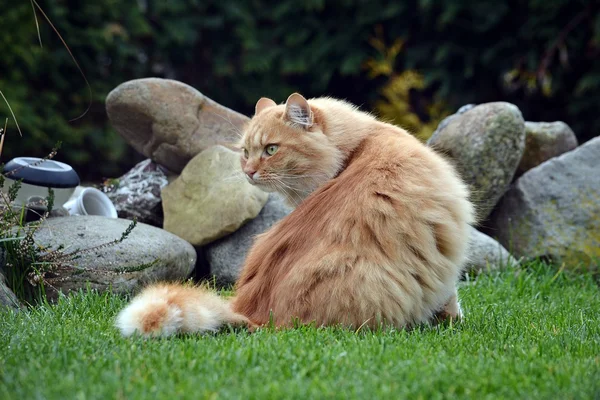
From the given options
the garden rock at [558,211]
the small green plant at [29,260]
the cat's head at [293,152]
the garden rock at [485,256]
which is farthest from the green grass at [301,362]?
the garden rock at [558,211]

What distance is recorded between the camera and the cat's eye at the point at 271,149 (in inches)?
129

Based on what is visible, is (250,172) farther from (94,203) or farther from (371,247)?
(94,203)

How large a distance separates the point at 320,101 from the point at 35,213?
2198mm

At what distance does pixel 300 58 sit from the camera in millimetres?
8586

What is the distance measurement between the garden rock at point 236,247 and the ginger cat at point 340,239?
4.89ft

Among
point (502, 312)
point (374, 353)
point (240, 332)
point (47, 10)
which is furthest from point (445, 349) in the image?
point (47, 10)

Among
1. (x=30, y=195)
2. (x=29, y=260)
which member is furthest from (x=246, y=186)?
(x=29, y=260)

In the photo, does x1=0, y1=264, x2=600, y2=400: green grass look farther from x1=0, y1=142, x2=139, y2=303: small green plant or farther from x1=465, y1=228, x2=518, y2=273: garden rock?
x1=465, y1=228, x2=518, y2=273: garden rock

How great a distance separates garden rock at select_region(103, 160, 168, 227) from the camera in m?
5.27

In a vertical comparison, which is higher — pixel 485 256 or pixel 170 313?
pixel 170 313

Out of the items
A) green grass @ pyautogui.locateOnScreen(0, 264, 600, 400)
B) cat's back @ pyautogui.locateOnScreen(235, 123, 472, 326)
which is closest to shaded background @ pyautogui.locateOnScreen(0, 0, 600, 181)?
cat's back @ pyautogui.locateOnScreen(235, 123, 472, 326)

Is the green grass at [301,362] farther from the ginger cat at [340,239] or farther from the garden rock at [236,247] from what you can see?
the garden rock at [236,247]

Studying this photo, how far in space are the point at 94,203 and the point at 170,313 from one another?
268 cm

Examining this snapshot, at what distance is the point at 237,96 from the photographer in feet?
30.3
